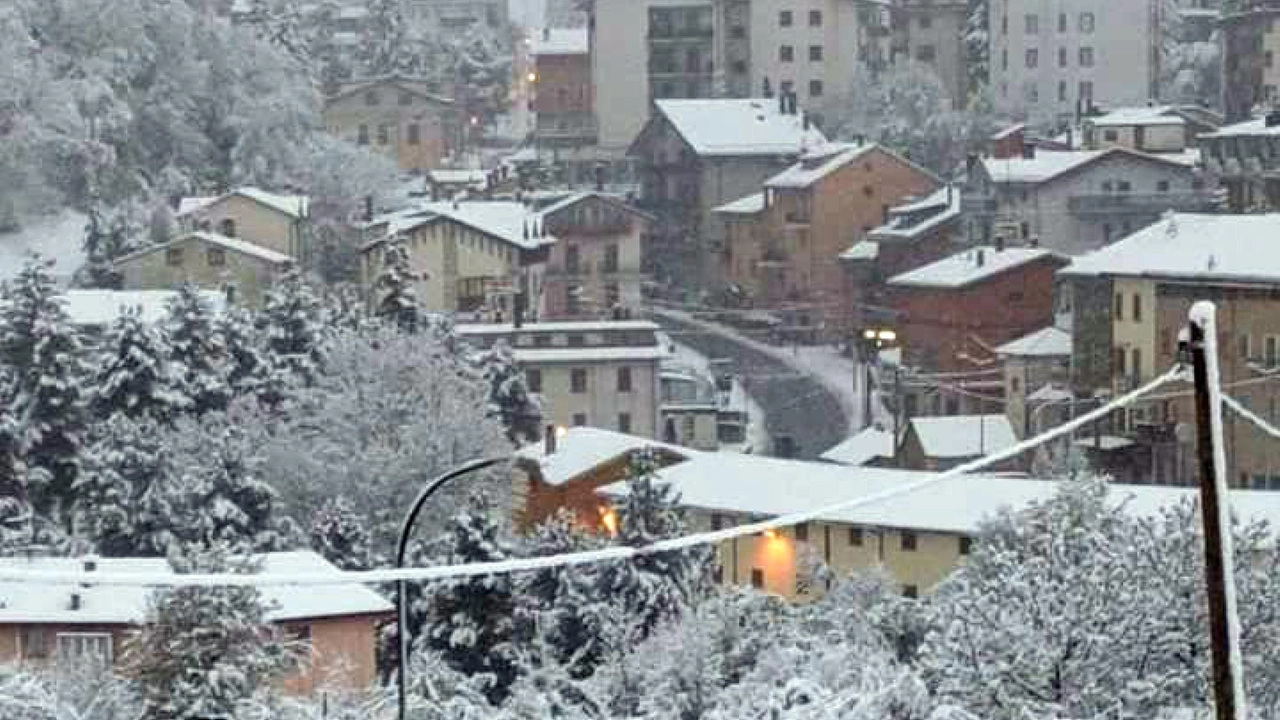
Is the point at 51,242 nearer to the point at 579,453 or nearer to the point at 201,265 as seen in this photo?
the point at 201,265

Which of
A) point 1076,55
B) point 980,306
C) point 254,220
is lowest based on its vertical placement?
point 980,306

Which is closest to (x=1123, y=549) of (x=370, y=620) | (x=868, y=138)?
(x=370, y=620)

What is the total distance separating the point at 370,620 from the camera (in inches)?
821

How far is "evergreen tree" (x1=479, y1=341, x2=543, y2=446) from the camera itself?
34.7 m

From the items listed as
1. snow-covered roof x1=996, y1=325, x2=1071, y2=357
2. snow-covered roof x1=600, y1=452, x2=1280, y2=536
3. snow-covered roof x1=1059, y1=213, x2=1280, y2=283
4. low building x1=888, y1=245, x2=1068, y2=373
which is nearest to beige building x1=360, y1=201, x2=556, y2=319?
low building x1=888, y1=245, x2=1068, y2=373

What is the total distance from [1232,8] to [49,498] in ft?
101

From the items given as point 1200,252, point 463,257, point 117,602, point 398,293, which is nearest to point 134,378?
point 398,293

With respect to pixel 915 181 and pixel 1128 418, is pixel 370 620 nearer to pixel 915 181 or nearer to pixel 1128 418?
pixel 1128 418

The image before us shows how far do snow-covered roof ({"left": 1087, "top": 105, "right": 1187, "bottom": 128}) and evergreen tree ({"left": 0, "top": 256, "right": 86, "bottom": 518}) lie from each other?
2005cm

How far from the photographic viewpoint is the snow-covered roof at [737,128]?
166ft

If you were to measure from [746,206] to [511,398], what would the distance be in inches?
570

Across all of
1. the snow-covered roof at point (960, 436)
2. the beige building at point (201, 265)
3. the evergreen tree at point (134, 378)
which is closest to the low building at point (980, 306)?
the snow-covered roof at point (960, 436)

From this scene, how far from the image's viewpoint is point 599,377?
3738 centimetres

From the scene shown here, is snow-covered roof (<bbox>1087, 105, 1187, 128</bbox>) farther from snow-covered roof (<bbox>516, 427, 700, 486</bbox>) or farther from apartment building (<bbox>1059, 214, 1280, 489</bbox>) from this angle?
snow-covered roof (<bbox>516, 427, 700, 486</bbox>)
